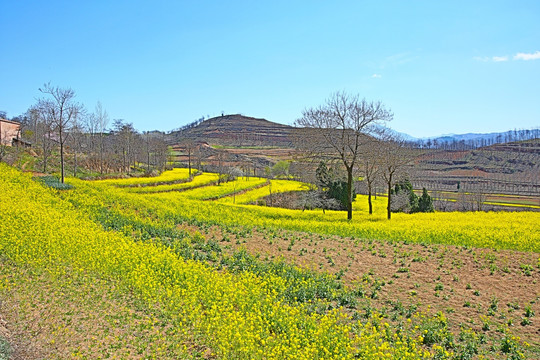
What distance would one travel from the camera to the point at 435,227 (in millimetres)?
22984

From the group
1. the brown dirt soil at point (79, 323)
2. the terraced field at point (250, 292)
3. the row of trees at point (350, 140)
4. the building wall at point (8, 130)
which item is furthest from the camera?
the building wall at point (8, 130)

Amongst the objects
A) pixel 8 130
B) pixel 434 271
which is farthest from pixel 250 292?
pixel 8 130

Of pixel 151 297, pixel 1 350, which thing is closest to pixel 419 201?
pixel 151 297

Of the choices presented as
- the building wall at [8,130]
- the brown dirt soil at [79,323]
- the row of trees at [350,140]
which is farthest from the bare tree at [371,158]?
the building wall at [8,130]

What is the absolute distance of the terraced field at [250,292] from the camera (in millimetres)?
7230

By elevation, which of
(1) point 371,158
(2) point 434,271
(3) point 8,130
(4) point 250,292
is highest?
(3) point 8,130

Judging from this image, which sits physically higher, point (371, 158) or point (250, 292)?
point (371, 158)

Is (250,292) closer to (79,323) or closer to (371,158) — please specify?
(79,323)

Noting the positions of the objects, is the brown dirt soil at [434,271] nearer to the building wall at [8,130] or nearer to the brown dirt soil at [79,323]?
the brown dirt soil at [79,323]

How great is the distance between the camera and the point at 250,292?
945 centimetres

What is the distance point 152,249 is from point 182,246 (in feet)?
6.10

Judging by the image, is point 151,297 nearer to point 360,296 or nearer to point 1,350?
point 1,350

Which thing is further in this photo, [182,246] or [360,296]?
[182,246]

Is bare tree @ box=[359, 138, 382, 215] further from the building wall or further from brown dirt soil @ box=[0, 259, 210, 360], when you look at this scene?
the building wall
